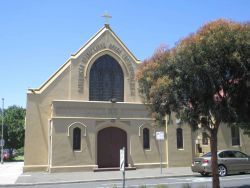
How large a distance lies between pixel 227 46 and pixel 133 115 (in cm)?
1715

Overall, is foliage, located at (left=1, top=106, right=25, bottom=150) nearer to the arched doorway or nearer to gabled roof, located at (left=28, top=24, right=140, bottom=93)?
gabled roof, located at (left=28, top=24, right=140, bottom=93)

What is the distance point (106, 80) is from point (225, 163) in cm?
1139

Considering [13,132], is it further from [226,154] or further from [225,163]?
[225,163]

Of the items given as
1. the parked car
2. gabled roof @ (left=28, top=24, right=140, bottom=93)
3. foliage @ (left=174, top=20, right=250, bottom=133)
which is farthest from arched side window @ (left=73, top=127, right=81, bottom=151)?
foliage @ (left=174, top=20, right=250, bottom=133)

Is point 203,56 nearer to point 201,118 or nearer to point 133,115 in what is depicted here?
point 201,118

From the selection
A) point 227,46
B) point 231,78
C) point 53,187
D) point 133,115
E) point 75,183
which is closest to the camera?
point 227,46

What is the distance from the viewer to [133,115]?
1036 inches

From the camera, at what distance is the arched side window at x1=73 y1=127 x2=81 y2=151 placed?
24.5 meters

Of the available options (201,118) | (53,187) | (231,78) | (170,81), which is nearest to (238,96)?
(231,78)

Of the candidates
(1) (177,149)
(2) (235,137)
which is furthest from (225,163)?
(2) (235,137)

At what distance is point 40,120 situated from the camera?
26.0 metres

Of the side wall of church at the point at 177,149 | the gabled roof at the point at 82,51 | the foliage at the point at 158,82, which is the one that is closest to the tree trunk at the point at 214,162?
the foliage at the point at 158,82

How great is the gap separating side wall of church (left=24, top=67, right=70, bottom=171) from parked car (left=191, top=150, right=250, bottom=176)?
11.1m

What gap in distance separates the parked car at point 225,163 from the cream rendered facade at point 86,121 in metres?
4.79
